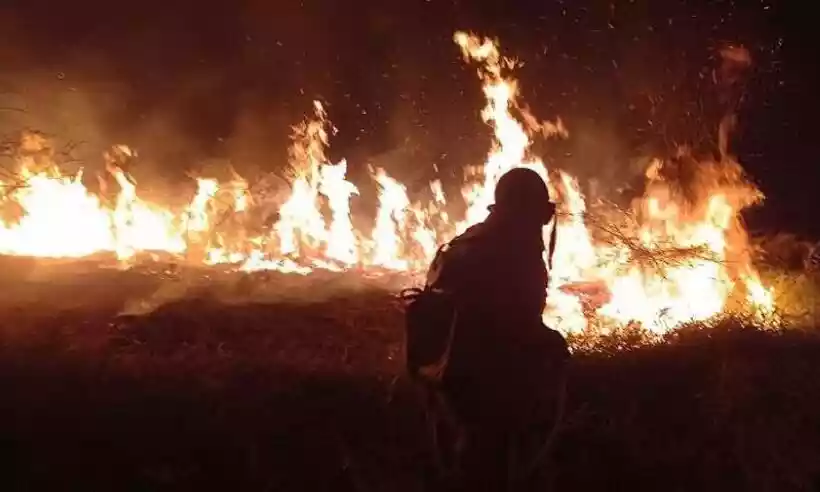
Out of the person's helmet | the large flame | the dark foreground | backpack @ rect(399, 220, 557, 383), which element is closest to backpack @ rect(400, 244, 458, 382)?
backpack @ rect(399, 220, 557, 383)

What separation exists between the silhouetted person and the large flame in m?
3.33

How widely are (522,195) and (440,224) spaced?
6.99 meters

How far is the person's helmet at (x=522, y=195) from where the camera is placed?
4059 millimetres

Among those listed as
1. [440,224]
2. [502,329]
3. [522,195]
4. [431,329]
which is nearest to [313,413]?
[431,329]

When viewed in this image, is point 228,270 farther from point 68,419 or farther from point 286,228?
point 68,419

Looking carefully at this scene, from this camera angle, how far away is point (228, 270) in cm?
876

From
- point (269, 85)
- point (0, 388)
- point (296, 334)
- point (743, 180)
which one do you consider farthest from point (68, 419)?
point (269, 85)

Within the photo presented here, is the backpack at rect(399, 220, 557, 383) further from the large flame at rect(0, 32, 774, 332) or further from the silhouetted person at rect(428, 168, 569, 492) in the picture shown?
the large flame at rect(0, 32, 774, 332)

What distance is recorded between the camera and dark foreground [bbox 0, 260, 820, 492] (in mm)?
4957

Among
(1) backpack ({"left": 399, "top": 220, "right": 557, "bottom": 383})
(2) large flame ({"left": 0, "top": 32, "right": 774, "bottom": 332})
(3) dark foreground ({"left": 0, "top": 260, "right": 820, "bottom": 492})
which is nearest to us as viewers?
(1) backpack ({"left": 399, "top": 220, "right": 557, "bottom": 383})

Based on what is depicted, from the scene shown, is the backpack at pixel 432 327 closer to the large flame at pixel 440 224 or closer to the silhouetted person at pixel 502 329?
the silhouetted person at pixel 502 329

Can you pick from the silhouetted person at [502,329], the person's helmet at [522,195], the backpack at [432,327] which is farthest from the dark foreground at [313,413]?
the person's helmet at [522,195]

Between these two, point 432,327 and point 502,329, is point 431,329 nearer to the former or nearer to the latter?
point 432,327

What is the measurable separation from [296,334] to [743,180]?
16.1 feet
